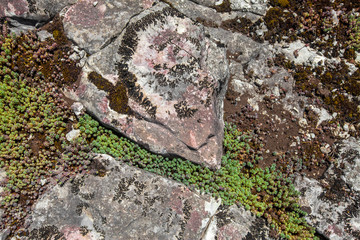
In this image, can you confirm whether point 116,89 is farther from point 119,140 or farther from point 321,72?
point 321,72

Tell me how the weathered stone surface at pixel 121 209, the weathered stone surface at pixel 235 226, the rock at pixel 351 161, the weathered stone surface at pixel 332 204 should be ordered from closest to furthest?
the weathered stone surface at pixel 121 209 → the weathered stone surface at pixel 235 226 → the weathered stone surface at pixel 332 204 → the rock at pixel 351 161

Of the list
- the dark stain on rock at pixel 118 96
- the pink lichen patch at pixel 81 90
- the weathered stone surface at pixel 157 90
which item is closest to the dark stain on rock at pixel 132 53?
the weathered stone surface at pixel 157 90

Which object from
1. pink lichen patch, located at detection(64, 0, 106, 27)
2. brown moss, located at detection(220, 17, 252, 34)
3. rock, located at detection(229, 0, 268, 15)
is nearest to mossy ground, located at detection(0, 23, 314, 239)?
pink lichen patch, located at detection(64, 0, 106, 27)

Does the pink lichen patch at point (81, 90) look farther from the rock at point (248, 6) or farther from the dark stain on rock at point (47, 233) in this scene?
the rock at point (248, 6)

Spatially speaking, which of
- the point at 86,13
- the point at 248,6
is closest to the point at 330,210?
the point at 248,6

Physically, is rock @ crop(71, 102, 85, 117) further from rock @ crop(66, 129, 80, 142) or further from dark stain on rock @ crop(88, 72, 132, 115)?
dark stain on rock @ crop(88, 72, 132, 115)

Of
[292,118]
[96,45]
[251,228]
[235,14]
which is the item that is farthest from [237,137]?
[96,45]
